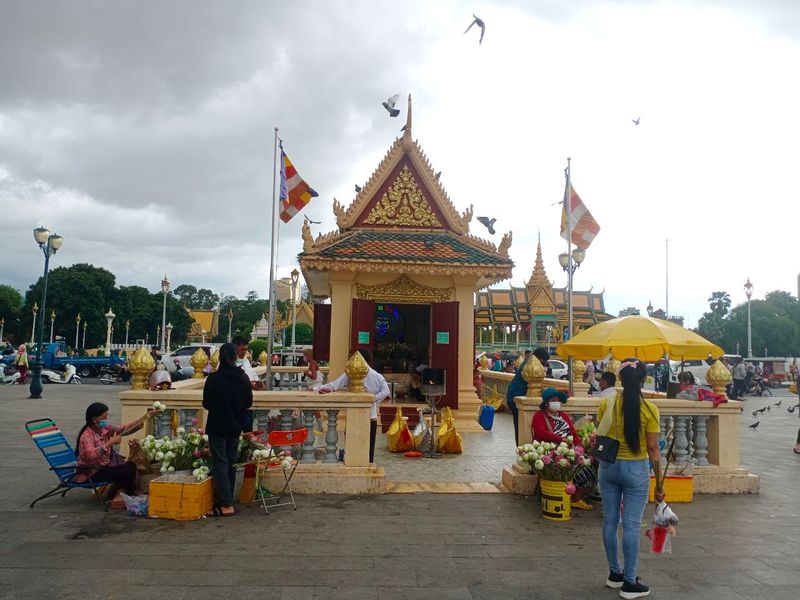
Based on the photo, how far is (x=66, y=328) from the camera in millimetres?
64250

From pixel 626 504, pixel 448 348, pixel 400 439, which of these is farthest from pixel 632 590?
pixel 448 348

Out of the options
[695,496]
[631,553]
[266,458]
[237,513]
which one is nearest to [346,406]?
[266,458]

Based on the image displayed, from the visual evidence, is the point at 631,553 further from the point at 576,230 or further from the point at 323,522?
the point at 576,230

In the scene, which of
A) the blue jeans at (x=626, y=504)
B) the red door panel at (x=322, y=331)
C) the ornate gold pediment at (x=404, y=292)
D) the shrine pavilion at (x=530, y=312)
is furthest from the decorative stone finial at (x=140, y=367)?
the shrine pavilion at (x=530, y=312)

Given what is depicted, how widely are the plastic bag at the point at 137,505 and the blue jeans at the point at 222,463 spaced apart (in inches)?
29.3

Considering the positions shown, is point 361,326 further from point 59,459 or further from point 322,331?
point 59,459

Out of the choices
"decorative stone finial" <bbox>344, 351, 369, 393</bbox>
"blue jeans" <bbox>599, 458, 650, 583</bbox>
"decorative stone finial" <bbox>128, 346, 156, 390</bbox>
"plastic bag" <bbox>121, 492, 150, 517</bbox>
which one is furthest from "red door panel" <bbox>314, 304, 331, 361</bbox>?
"blue jeans" <bbox>599, 458, 650, 583</bbox>

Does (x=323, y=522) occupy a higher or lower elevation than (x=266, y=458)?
lower

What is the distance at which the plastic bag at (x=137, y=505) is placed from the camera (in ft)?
21.0

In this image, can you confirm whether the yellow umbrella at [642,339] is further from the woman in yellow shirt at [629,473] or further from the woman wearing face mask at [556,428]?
the woman in yellow shirt at [629,473]

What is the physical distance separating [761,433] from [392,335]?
9.92m

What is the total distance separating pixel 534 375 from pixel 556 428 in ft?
3.46

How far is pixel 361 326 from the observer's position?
43.4 feet

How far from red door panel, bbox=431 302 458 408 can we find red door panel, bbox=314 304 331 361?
2.73 m
